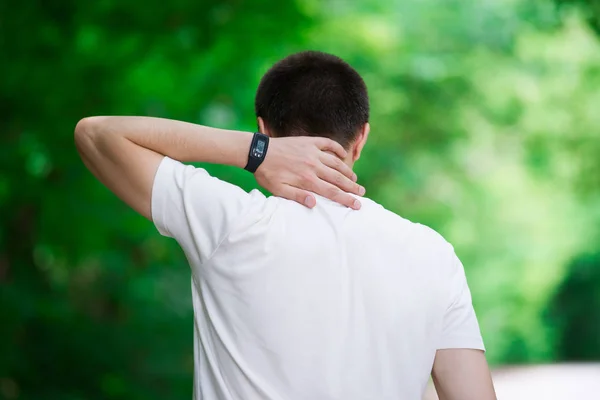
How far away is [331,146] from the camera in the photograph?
1251mm

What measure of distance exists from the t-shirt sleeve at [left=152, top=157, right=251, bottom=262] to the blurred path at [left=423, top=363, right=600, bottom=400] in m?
3.37

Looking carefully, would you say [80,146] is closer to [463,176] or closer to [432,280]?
[432,280]

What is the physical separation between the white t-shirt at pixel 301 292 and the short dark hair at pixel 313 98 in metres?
0.17

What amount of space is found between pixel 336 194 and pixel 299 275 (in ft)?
0.47

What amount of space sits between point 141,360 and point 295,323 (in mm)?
4657

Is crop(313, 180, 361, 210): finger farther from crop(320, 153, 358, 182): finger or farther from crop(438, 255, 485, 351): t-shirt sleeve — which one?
crop(438, 255, 485, 351): t-shirt sleeve

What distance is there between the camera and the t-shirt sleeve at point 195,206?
1.13m

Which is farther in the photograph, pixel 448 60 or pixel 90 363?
pixel 448 60

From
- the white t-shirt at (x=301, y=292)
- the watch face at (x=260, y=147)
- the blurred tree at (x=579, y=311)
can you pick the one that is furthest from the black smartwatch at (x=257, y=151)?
the blurred tree at (x=579, y=311)

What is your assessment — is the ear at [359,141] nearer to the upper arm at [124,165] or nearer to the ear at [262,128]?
the ear at [262,128]

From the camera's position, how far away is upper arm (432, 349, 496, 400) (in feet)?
3.99

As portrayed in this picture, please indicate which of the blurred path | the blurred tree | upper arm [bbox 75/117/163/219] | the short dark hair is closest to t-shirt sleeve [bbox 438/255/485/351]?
the short dark hair

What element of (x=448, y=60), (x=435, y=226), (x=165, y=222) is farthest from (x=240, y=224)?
(x=435, y=226)

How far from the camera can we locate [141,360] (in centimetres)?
554
